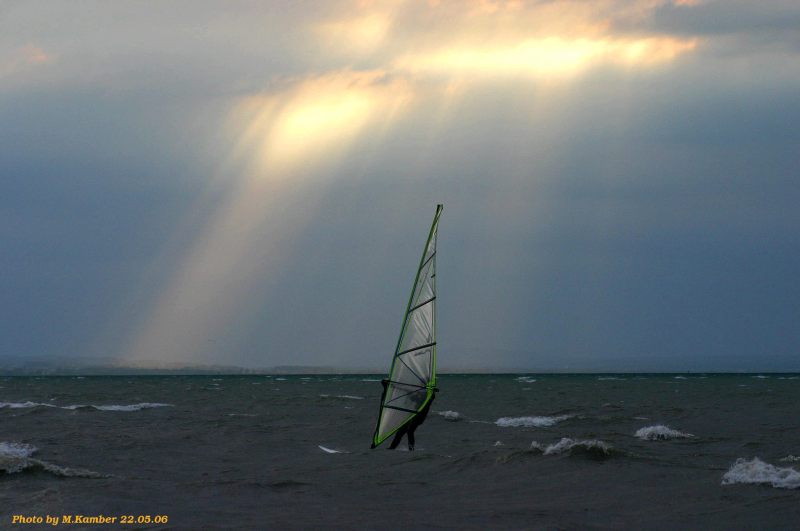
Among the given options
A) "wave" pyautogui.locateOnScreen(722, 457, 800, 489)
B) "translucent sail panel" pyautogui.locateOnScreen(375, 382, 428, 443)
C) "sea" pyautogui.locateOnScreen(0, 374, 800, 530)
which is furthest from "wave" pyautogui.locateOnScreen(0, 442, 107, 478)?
"wave" pyautogui.locateOnScreen(722, 457, 800, 489)

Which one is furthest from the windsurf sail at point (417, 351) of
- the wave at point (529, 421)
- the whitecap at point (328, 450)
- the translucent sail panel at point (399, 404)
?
the wave at point (529, 421)

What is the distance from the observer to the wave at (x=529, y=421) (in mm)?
32938

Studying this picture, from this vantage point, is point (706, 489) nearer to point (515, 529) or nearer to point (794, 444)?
point (515, 529)

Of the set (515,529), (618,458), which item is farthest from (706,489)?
(515,529)

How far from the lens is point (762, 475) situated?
1734cm

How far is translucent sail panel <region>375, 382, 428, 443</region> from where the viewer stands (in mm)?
17422

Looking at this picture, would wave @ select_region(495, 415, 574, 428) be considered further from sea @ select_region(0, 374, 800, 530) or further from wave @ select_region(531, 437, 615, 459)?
wave @ select_region(531, 437, 615, 459)

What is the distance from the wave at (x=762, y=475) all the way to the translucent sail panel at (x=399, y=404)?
6.37 meters

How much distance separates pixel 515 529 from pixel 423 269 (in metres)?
5.95

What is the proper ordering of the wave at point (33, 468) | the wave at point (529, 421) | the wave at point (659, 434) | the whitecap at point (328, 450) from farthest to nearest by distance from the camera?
the wave at point (529, 421)
the wave at point (659, 434)
the whitecap at point (328, 450)
the wave at point (33, 468)

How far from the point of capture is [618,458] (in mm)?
20547

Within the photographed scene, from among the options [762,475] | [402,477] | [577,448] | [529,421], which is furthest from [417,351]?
[529,421]

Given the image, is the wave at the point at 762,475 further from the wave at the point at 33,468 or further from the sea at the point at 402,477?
the wave at the point at 33,468

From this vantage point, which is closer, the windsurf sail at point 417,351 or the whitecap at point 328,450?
the windsurf sail at point 417,351
